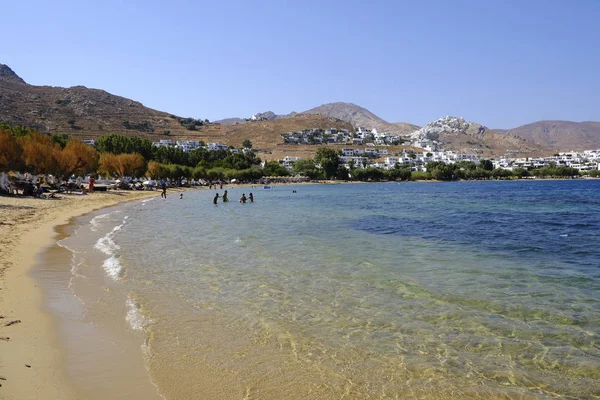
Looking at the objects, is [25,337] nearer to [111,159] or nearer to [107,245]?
[107,245]

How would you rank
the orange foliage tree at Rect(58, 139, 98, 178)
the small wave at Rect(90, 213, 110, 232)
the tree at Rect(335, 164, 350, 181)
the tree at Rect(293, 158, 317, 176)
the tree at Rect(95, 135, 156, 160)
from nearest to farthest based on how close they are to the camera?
1. the small wave at Rect(90, 213, 110, 232)
2. the orange foliage tree at Rect(58, 139, 98, 178)
3. the tree at Rect(95, 135, 156, 160)
4. the tree at Rect(293, 158, 317, 176)
5. the tree at Rect(335, 164, 350, 181)

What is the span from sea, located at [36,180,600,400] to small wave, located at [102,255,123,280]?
6 cm

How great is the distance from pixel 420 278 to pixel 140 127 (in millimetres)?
162818

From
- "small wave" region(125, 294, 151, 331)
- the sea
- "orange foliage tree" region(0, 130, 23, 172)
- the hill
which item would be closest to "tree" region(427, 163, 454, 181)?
the hill

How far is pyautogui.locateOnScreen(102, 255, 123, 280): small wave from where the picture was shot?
12352 mm

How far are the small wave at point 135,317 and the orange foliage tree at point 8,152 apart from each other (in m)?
32.8

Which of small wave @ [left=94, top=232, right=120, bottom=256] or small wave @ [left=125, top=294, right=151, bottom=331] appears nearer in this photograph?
small wave @ [left=125, top=294, right=151, bottom=331]

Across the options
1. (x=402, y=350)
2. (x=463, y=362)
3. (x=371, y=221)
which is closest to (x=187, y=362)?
(x=402, y=350)

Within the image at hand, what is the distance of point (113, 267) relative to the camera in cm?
1344

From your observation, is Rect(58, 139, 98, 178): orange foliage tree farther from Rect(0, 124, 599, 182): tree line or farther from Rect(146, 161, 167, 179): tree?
Rect(146, 161, 167, 179): tree

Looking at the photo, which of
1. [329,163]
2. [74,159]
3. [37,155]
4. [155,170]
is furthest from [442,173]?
[37,155]

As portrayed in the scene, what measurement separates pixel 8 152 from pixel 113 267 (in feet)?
96.2

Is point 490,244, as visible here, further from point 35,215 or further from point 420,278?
point 35,215

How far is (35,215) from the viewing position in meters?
26.9
